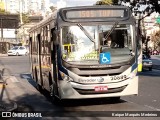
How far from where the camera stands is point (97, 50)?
461 inches

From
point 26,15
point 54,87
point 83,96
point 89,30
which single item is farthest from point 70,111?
point 26,15

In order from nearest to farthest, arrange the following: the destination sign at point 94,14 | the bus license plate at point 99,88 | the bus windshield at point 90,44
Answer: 1. the bus license plate at point 99,88
2. the bus windshield at point 90,44
3. the destination sign at point 94,14

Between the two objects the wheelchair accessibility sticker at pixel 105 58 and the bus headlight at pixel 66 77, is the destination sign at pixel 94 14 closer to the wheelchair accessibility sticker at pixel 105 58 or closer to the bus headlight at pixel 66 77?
the wheelchair accessibility sticker at pixel 105 58

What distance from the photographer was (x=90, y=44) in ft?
38.6

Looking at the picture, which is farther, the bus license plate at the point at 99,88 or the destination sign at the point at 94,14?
the destination sign at the point at 94,14

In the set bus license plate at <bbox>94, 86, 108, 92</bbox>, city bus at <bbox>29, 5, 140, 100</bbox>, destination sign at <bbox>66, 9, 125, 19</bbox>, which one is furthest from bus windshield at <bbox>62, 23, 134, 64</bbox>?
bus license plate at <bbox>94, 86, 108, 92</bbox>

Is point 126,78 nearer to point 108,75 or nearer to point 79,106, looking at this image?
point 108,75

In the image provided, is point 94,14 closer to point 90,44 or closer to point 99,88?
point 90,44

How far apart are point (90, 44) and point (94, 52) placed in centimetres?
27

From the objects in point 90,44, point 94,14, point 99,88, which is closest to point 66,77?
point 99,88

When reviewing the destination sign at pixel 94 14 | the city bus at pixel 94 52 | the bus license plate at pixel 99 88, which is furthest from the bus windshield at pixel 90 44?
the bus license plate at pixel 99 88

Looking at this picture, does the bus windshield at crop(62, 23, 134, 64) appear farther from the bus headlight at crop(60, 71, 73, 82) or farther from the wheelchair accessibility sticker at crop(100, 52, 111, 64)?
the bus headlight at crop(60, 71, 73, 82)

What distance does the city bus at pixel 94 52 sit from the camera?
11508mm

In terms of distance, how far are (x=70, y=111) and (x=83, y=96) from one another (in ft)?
1.86
